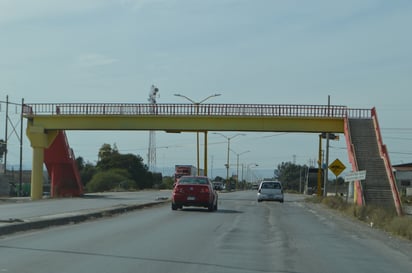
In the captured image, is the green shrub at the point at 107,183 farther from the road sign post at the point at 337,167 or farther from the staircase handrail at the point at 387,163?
the road sign post at the point at 337,167

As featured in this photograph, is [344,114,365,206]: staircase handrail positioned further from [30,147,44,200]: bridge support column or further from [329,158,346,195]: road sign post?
[30,147,44,200]: bridge support column

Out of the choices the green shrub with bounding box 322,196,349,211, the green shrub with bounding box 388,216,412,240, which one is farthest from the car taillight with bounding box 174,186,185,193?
the green shrub with bounding box 388,216,412,240

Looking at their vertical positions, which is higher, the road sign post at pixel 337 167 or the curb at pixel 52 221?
the road sign post at pixel 337 167

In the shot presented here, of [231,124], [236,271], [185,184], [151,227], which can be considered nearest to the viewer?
[236,271]

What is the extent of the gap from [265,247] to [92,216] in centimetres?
1057

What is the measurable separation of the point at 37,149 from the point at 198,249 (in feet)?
137

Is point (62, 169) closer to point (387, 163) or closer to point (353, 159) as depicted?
point (353, 159)

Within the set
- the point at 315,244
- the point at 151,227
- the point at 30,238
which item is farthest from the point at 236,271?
the point at 151,227

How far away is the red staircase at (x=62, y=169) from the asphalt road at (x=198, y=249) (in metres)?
38.5

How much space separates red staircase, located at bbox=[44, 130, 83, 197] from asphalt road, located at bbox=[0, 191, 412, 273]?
126 ft

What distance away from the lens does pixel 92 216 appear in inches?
938

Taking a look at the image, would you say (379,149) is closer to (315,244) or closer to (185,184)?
(185,184)

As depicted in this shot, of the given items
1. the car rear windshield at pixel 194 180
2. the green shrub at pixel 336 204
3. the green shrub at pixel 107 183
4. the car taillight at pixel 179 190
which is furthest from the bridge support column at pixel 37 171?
the green shrub at pixel 107 183

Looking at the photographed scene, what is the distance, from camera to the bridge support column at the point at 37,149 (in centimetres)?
5297
